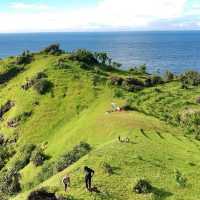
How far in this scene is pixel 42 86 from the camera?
109812mm

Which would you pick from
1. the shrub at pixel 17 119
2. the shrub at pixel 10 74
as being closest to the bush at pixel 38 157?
the shrub at pixel 17 119

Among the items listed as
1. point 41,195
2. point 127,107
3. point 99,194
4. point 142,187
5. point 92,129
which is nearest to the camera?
point 41,195

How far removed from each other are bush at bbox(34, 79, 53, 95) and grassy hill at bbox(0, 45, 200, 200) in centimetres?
28

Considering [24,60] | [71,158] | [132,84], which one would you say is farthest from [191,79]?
[71,158]

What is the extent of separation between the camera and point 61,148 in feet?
258

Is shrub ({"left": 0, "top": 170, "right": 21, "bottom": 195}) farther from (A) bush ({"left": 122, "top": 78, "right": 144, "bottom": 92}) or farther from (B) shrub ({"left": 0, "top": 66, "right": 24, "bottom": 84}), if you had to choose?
(B) shrub ({"left": 0, "top": 66, "right": 24, "bottom": 84})

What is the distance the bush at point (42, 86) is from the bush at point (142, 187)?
7320 centimetres

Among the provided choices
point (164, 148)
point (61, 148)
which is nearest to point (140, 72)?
point (61, 148)

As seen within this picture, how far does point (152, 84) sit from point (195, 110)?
27214 millimetres

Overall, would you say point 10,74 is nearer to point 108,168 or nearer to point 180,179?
point 108,168

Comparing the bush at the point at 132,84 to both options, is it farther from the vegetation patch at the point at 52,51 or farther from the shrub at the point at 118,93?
the vegetation patch at the point at 52,51

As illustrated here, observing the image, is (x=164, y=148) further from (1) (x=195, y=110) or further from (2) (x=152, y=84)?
(2) (x=152, y=84)

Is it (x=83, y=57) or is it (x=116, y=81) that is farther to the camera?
(x=83, y=57)

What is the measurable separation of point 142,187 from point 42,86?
74.8 meters
